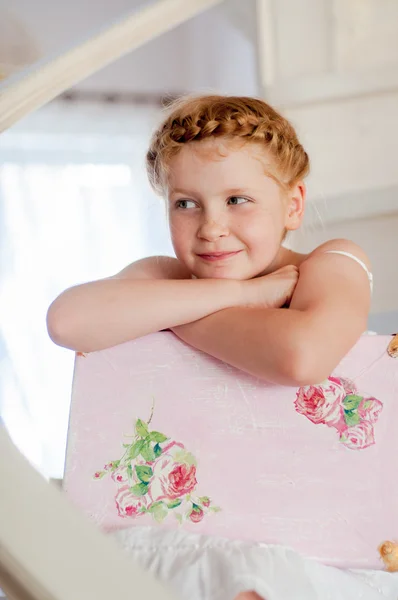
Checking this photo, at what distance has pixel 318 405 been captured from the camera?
2.90 feet

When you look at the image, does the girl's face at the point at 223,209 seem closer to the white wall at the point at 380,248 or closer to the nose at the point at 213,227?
the nose at the point at 213,227

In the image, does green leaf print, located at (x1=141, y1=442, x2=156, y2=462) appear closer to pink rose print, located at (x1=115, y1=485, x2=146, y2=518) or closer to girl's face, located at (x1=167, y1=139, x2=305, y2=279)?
pink rose print, located at (x1=115, y1=485, x2=146, y2=518)

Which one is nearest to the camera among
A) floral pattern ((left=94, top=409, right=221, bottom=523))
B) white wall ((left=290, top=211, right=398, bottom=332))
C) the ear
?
floral pattern ((left=94, top=409, right=221, bottom=523))

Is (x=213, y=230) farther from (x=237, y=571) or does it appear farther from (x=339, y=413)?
(x=237, y=571)

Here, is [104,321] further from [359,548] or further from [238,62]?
[238,62]

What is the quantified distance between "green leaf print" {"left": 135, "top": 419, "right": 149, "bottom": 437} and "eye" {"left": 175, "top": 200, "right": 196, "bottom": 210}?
11.7 inches

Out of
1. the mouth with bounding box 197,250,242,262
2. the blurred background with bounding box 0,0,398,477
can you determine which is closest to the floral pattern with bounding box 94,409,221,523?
the mouth with bounding box 197,250,242,262

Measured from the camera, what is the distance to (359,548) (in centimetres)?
86

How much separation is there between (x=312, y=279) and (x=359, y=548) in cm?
32

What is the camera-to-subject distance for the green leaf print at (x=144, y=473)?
898mm

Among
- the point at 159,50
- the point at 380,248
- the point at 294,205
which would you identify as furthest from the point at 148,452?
the point at 159,50

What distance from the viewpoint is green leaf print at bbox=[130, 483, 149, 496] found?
893mm

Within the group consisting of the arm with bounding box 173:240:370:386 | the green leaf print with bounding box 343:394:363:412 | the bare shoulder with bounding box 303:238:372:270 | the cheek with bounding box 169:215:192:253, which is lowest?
the green leaf print with bounding box 343:394:363:412

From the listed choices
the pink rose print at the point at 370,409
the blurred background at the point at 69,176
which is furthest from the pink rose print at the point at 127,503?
the blurred background at the point at 69,176
